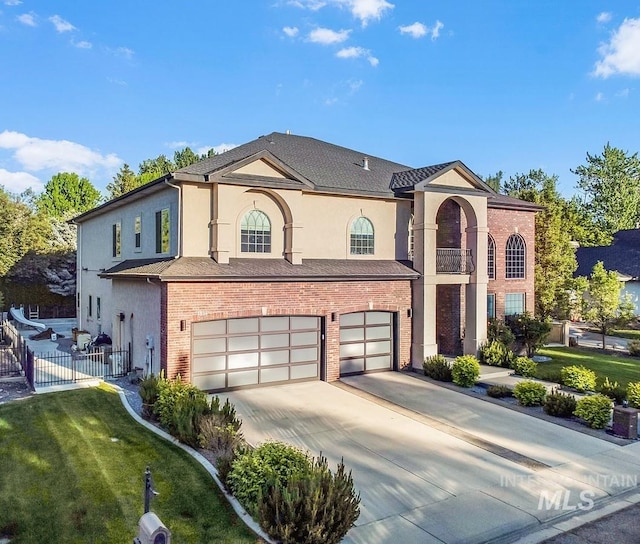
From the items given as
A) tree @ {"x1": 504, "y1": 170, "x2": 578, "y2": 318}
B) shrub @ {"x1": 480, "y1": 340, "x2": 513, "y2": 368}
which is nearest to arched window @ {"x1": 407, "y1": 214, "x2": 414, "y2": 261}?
shrub @ {"x1": 480, "y1": 340, "x2": 513, "y2": 368}

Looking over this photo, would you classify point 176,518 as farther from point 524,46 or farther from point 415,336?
point 524,46

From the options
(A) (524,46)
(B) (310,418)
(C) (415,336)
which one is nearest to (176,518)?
(B) (310,418)

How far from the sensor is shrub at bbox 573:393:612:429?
12.7 m

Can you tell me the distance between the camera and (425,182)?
730 inches

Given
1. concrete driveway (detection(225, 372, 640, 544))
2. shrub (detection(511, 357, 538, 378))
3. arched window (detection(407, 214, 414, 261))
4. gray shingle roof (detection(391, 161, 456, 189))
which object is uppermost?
gray shingle roof (detection(391, 161, 456, 189))

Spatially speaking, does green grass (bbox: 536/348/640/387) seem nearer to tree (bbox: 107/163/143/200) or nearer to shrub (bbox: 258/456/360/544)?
shrub (bbox: 258/456/360/544)

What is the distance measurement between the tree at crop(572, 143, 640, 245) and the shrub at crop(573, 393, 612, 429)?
50.9 m

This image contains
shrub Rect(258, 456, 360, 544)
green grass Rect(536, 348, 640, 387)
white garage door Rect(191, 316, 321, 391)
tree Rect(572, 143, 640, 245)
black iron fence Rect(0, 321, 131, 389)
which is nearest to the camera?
shrub Rect(258, 456, 360, 544)

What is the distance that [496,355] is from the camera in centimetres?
1908

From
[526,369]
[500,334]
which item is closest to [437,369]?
[526,369]

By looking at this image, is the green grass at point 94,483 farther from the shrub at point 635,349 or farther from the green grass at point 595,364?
the shrub at point 635,349

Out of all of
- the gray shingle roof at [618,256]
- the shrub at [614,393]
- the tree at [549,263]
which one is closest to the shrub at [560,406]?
the shrub at [614,393]

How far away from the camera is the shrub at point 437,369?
17.3 m

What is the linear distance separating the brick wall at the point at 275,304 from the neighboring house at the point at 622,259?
2650cm
